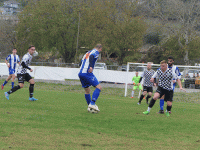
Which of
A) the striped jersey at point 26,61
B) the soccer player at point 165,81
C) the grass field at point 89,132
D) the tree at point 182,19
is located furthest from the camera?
the tree at point 182,19

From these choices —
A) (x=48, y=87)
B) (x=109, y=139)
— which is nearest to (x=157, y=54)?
(x=48, y=87)

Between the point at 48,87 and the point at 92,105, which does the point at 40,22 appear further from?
the point at 92,105

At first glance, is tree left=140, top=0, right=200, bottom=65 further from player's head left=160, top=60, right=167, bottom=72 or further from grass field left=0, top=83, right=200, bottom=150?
grass field left=0, top=83, right=200, bottom=150

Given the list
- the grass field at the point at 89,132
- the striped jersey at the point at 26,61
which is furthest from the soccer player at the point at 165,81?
the striped jersey at the point at 26,61

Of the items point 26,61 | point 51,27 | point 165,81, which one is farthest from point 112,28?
point 165,81

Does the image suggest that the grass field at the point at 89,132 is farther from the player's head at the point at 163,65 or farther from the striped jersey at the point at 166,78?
the player's head at the point at 163,65

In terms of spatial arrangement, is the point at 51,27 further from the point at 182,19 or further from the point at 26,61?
the point at 26,61

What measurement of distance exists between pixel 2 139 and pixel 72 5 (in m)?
38.0

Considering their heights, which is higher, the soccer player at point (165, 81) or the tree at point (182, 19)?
the tree at point (182, 19)

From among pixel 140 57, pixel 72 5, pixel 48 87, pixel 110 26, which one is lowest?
pixel 48 87

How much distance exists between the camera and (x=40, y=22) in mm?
41469

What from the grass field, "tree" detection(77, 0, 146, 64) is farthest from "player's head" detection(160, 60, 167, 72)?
"tree" detection(77, 0, 146, 64)

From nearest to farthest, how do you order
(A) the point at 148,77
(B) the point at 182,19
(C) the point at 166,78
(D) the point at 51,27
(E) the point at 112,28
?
(C) the point at 166,78 < (A) the point at 148,77 < (B) the point at 182,19 < (E) the point at 112,28 < (D) the point at 51,27

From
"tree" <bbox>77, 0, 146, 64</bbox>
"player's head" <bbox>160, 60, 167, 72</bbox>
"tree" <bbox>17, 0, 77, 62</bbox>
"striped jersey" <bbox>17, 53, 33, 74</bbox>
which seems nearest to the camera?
"player's head" <bbox>160, 60, 167, 72</bbox>
